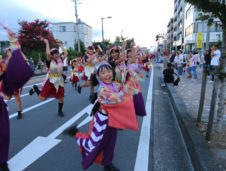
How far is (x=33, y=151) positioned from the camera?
11.1 feet

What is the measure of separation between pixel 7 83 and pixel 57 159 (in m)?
1.56

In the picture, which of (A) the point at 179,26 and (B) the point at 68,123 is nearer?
(B) the point at 68,123

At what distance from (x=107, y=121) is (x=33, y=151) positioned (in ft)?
5.79

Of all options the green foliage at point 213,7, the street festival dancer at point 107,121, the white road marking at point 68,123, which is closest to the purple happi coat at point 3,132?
the street festival dancer at point 107,121

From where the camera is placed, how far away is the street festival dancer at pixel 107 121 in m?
2.40

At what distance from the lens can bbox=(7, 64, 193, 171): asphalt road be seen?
2922 mm

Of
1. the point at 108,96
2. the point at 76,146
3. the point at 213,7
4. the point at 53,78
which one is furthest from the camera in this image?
the point at 53,78

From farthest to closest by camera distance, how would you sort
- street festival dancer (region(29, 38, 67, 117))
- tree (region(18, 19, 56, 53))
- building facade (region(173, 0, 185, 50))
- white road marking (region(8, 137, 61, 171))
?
building facade (region(173, 0, 185, 50)) < tree (region(18, 19, 56, 53)) < street festival dancer (region(29, 38, 67, 117)) < white road marking (region(8, 137, 61, 171))

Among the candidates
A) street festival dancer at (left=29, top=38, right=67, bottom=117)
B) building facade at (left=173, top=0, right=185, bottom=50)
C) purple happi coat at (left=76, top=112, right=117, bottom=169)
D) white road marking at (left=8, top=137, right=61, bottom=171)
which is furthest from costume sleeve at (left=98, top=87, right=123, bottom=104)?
building facade at (left=173, top=0, right=185, bottom=50)

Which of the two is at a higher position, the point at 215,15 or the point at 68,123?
the point at 215,15

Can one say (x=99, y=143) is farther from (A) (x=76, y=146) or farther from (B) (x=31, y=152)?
(B) (x=31, y=152)

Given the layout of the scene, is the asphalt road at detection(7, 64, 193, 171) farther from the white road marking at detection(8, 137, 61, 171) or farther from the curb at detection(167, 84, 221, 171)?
the curb at detection(167, 84, 221, 171)

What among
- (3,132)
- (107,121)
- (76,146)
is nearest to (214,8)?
(107,121)

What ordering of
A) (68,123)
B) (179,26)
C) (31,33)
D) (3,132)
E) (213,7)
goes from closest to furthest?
(3,132)
(213,7)
(68,123)
(31,33)
(179,26)
